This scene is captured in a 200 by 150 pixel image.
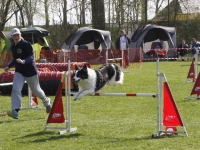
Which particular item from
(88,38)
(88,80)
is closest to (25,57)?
(88,80)

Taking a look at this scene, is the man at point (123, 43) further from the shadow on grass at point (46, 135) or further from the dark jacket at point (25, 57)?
the shadow on grass at point (46, 135)

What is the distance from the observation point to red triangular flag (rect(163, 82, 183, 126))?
6467 mm

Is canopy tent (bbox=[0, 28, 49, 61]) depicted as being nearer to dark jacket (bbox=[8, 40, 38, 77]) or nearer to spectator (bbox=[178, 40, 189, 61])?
spectator (bbox=[178, 40, 189, 61])

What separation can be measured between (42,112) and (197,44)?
64.7 feet

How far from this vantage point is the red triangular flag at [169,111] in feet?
21.2

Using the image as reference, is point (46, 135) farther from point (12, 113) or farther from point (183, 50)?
point (183, 50)

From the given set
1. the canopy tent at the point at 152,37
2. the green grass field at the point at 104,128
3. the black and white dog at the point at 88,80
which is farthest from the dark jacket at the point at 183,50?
the black and white dog at the point at 88,80

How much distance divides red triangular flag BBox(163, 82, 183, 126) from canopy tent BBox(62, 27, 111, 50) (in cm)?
1993

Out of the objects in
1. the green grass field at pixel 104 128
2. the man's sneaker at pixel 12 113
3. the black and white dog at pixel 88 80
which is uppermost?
the black and white dog at pixel 88 80

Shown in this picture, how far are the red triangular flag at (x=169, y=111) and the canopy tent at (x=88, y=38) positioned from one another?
19.9 meters

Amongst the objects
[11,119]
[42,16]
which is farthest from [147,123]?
[42,16]

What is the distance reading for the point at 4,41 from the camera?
2738 centimetres

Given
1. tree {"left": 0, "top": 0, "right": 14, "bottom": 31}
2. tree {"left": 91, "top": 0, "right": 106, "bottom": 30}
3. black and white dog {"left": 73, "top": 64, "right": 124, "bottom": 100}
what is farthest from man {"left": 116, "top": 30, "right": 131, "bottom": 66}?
tree {"left": 0, "top": 0, "right": 14, "bottom": 31}

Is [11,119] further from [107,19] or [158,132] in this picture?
[107,19]
